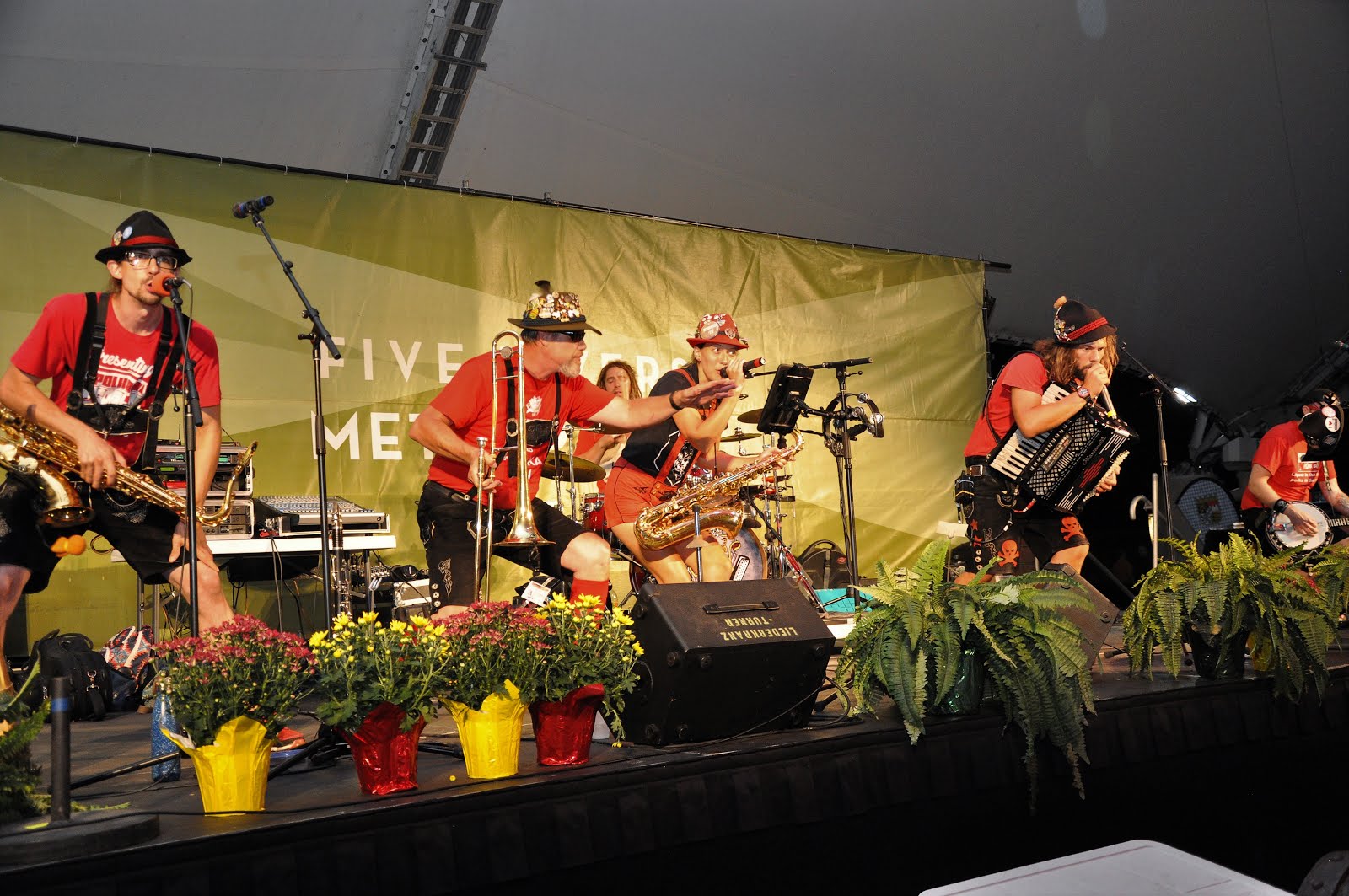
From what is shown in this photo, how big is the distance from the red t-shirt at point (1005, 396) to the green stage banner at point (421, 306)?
3315mm

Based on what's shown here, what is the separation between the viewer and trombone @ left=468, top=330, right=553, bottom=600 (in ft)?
16.0

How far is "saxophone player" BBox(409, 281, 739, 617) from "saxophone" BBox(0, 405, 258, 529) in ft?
3.52

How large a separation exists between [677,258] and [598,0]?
6.96 feet

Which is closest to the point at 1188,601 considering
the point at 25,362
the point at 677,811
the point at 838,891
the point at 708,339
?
the point at 838,891

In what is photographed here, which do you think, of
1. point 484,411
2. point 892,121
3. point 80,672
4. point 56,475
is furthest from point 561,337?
point 892,121

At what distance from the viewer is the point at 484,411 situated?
5.30 m

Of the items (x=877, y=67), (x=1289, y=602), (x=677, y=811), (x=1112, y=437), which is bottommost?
(x=677, y=811)

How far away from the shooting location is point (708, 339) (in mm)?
6766

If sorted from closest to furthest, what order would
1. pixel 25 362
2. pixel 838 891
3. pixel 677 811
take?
pixel 677 811
pixel 838 891
pixel 25 362

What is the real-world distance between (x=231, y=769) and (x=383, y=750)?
0.40 metres

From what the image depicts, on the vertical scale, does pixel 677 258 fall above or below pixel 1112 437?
above

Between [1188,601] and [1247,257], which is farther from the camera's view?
[1247,257]

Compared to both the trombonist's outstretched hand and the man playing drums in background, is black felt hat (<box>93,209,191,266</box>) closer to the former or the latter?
the trombonist's outstretched hand

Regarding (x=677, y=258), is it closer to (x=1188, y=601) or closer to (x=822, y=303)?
(x=822, y=303)
